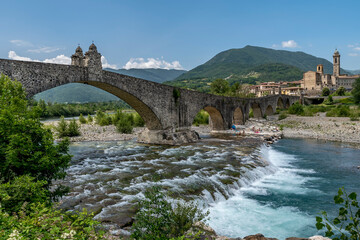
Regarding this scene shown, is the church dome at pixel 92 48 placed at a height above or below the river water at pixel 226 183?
above

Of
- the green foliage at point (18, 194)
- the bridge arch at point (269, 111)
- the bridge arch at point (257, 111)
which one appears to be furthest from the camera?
the bridge arch at point (269, 111)

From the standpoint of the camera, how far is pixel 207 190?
10383mm

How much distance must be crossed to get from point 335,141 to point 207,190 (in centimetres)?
2215

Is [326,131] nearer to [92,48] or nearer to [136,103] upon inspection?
[136,103]

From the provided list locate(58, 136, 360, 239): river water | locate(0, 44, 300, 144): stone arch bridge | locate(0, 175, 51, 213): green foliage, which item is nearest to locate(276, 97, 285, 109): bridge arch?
locate(0, 44, 300, 144): stone arch bridge

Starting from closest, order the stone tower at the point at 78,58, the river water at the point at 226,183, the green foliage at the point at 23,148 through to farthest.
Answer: the green foliage at the point at 23,148, the river water at the point at 226,183, the stone tower at the point at 78,58

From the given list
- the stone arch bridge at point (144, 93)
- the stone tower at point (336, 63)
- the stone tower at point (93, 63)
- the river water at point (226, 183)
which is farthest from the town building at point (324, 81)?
the stone tower at point (93, 63)

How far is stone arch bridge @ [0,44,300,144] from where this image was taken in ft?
42.1

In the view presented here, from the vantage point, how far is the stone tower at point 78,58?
50.7 ft

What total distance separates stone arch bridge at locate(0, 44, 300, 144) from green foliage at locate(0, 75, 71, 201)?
669 cm

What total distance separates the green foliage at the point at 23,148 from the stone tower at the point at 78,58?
9248mm

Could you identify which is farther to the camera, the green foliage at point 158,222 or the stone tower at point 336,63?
the stone tower at point 336,63

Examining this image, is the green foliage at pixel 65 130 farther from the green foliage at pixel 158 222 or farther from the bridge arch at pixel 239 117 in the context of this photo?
the bridge arch at pixel 239 117

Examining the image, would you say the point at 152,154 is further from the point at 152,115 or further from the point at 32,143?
the point at 32,143
